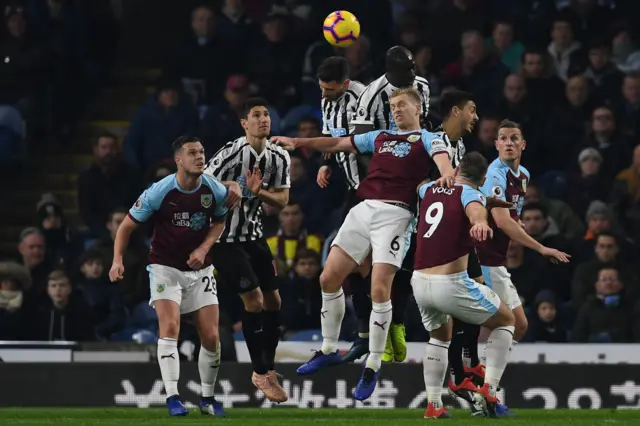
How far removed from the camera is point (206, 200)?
43.0 feet

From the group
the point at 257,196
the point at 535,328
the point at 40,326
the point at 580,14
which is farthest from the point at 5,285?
the point at 580,14

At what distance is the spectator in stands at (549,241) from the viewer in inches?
661

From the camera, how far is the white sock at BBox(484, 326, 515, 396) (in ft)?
40.9

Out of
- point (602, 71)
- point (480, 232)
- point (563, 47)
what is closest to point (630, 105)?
→ point (602, 71)

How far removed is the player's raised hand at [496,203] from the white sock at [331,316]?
1.52m

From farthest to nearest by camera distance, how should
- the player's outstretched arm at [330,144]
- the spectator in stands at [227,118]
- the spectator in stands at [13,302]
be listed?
1. the spectator in stands at [227,118]
2. the spectator in stands at [13,302]
3. the player's outstretched arm at [330,144]

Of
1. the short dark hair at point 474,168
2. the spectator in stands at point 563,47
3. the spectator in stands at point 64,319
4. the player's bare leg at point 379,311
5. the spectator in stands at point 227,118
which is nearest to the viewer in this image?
the short dark hair at point 474,168

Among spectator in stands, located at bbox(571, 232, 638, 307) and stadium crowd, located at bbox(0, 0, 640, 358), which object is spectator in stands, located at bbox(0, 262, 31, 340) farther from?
spectator in stands, located at bbox(571, 232, 638, 307)

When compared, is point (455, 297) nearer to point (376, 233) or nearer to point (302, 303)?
point (376, 233)

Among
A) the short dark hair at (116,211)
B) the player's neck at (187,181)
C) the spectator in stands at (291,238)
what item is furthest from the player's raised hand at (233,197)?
the short dark hair at (116,211)

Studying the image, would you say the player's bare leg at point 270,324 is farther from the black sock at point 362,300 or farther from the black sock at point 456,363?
the black sock at point 456,363

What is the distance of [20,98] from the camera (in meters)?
19.0

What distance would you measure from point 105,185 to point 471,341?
614cm

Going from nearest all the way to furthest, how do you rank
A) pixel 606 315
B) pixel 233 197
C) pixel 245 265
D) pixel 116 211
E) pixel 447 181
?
1. pixel 447 181
2. pixel 233 197
3. pixel 245 265
4. pixel 606 315
5. pixel 116 211
